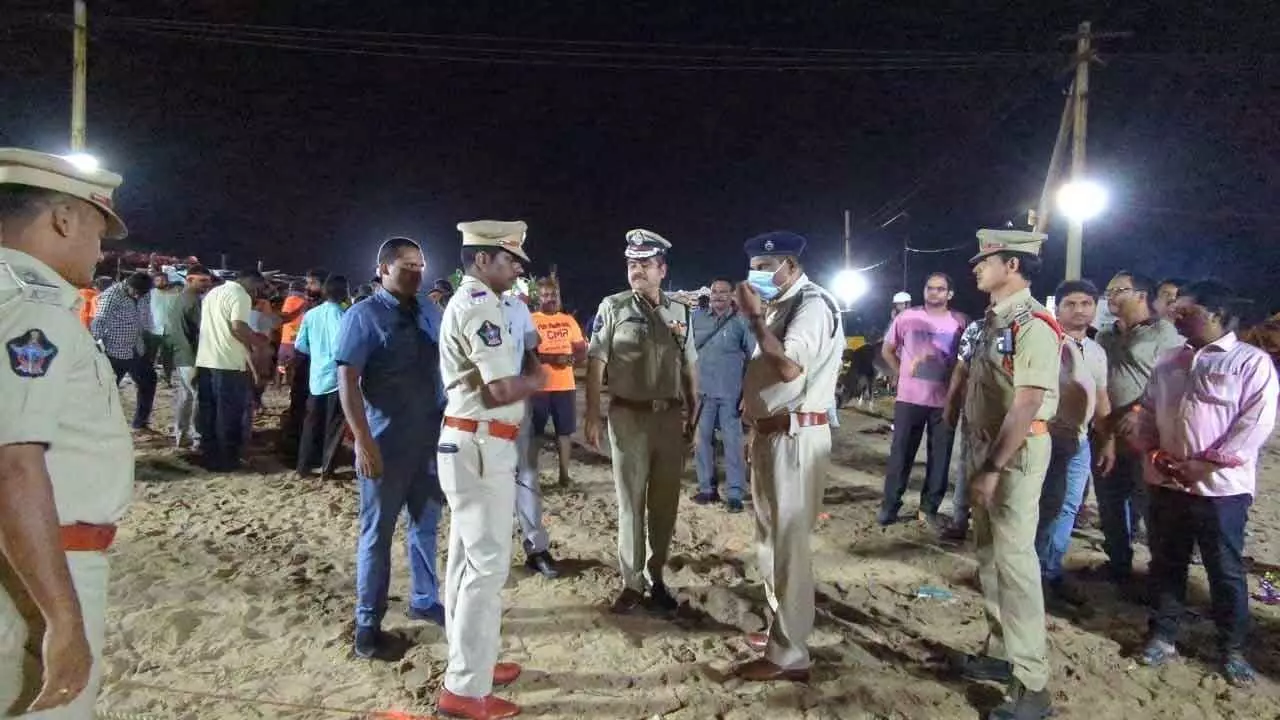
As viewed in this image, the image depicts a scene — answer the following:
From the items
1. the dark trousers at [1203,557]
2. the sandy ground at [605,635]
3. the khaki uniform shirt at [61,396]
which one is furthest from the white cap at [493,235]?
the dark trousers at [1203,557]

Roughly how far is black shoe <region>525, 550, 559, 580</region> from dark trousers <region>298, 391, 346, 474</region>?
2.92m

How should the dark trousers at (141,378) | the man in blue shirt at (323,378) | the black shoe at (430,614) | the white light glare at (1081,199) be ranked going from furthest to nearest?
the white light glare at (1081,199) → the dark trousers at (141,378) → the man in blue shirt at (323,378) → the black shoe at (430,614)

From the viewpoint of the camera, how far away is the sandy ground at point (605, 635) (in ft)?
10.5

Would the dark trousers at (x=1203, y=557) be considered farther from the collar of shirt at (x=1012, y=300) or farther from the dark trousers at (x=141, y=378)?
the dark trousers at (x=141, y=378)

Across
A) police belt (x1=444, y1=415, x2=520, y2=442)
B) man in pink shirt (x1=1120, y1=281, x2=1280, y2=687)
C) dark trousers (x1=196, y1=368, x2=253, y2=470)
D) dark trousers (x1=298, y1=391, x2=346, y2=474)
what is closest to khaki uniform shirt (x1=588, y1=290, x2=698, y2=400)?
police belt (x1=444, y1=415, x2=520, y2=442)

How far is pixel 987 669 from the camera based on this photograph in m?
3.46

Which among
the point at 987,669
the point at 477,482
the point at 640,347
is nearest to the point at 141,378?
the point at 640,347

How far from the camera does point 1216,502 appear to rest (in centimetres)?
348

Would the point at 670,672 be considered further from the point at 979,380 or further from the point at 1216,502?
the point at 1216,502

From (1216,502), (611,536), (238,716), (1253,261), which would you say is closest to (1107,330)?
(1216,502)

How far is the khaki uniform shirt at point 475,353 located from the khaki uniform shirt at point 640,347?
1168 mm

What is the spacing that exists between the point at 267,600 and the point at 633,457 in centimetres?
236

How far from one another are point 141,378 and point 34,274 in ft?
26.6

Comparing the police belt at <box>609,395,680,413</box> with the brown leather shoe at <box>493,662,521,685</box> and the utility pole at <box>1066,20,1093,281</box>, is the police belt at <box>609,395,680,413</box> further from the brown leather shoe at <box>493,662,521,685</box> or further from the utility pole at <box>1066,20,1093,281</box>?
the utility pole at <box>1066,20,1093,281</box>
